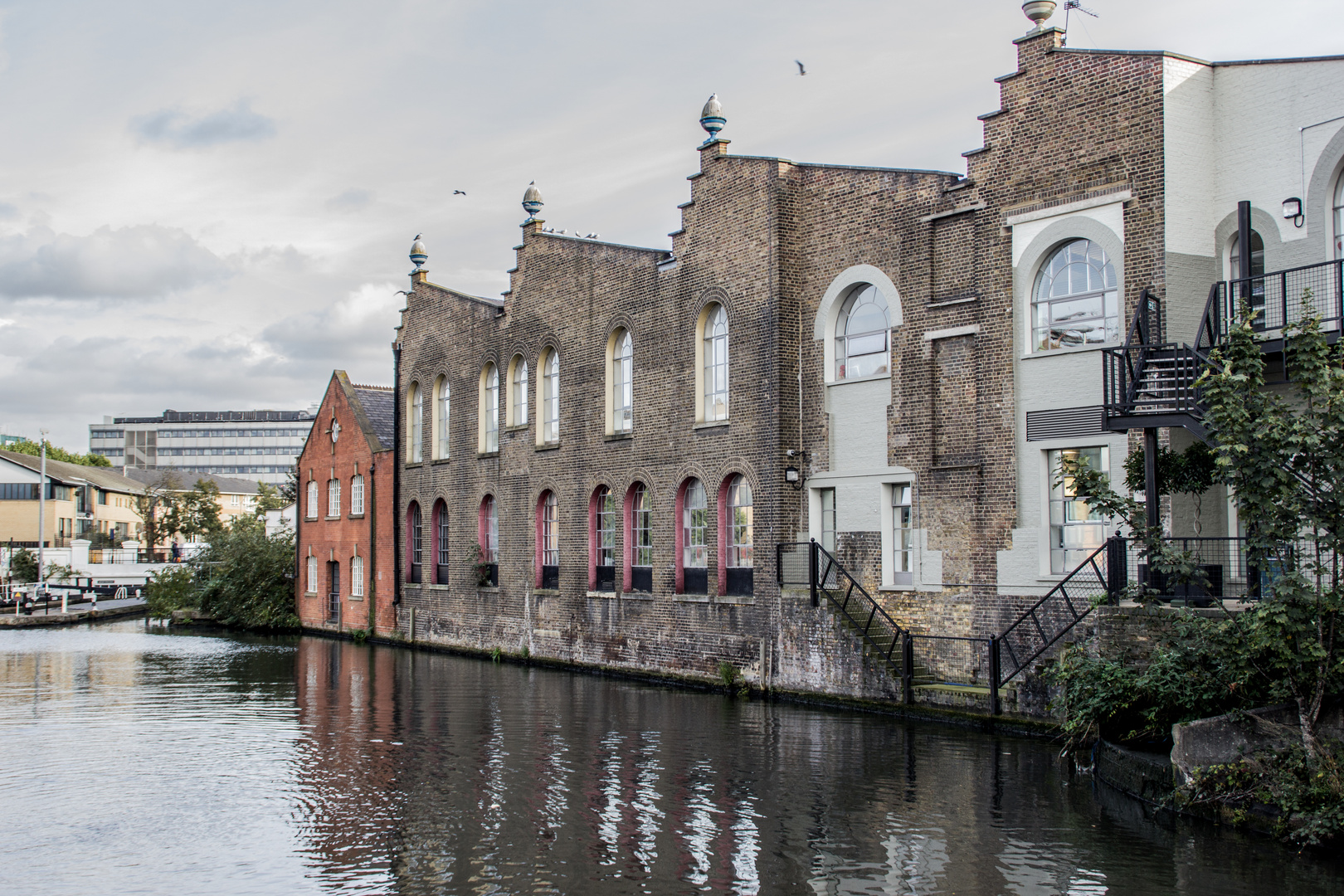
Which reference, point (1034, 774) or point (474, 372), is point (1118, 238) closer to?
point (1034, 774)

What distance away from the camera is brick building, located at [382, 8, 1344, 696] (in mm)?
16484

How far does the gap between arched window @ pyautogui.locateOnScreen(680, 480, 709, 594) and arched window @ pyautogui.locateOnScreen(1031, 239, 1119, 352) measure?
7.68 metres

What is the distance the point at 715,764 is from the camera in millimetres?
14500

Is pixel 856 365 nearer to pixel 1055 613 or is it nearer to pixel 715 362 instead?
pixel 715 362

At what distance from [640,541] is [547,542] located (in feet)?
13.6

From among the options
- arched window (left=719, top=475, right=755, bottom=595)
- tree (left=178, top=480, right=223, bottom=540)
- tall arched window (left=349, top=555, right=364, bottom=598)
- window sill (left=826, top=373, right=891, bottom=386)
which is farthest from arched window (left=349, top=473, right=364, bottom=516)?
tree (left=178, top=480, right=223, bottom=540)

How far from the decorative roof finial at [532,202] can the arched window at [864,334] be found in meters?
11.0

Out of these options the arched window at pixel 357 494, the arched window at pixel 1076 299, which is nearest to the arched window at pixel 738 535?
the arched window at pixel 1076 299

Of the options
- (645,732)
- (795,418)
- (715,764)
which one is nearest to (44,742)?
(645,732)

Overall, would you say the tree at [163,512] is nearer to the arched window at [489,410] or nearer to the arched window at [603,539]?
the arched window at [489,410]

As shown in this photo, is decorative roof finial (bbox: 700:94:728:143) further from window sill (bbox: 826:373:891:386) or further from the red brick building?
the red brick building

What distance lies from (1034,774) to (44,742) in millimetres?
13112

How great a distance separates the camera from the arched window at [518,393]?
98.1 ft

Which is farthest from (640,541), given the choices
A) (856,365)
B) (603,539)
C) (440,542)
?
(440,542)
